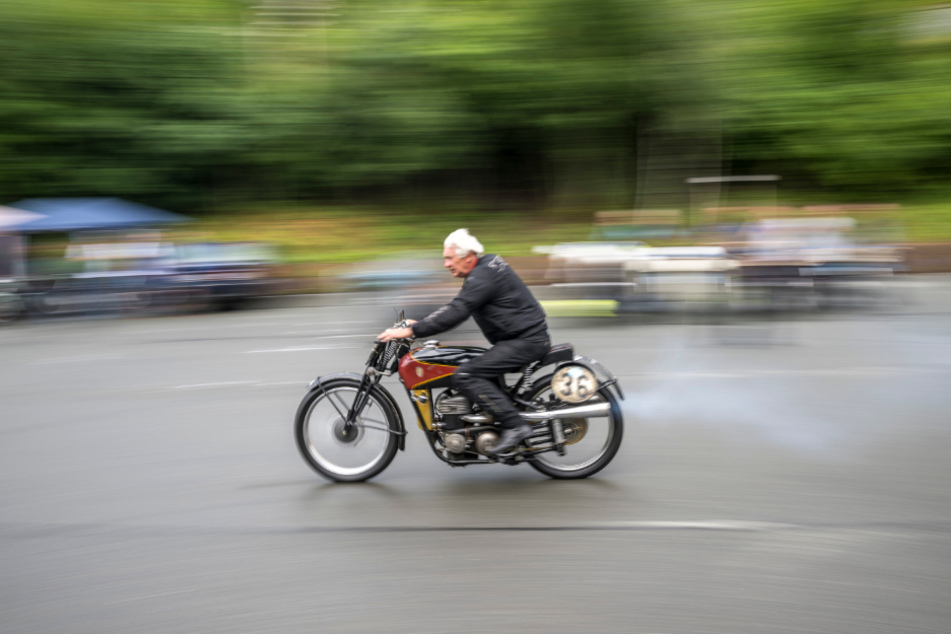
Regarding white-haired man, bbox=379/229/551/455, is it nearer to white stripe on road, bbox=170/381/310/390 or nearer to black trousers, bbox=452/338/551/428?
black trousers, bbox=452/338/551/428

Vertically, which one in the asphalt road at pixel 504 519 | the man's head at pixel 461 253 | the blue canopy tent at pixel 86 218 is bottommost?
the asphalt road at pixel 504 519

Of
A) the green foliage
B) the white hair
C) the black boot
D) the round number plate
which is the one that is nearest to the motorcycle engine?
the black boot

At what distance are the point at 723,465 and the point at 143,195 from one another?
22699mm

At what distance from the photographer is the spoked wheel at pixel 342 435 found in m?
6.04

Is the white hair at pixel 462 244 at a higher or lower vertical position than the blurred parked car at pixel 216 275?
higher

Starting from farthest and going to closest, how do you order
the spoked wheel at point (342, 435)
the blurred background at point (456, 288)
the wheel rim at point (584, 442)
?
the spoked wheel at point (342, 435)
the wheel rim at point (584, 442)
the blurred background at point (456, 288)

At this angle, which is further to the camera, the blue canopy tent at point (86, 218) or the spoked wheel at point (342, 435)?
the blue canopy tent at point (86, 218)

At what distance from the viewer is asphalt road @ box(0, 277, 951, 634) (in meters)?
4.18

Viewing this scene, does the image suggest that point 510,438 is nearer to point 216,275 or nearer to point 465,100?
point 216,275

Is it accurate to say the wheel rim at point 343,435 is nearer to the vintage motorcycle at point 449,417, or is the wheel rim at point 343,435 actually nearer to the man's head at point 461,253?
the vintage motorcycle at point 449,417

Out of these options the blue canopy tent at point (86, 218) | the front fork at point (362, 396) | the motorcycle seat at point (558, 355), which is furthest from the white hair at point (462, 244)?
the blue canopy tent at point (86, 218)

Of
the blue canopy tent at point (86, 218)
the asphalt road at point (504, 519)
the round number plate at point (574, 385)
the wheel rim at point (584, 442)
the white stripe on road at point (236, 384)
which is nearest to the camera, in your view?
the asphalt road at point (504, 519)

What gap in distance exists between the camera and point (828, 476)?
231 inches

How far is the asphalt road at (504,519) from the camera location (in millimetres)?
4184
